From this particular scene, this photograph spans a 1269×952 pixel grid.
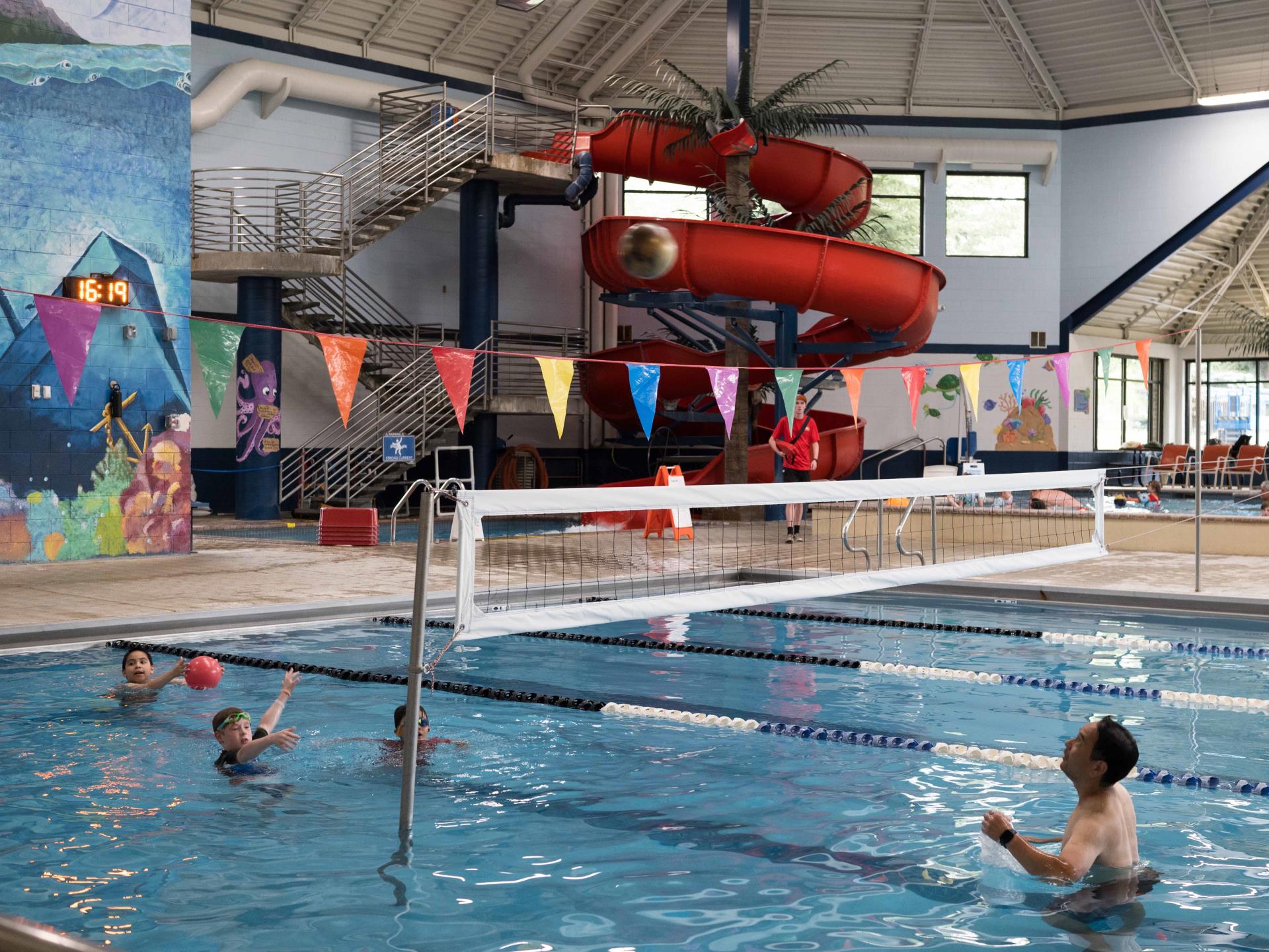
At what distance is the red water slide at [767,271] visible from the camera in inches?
643

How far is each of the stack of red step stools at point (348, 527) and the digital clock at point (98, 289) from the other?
3.26m

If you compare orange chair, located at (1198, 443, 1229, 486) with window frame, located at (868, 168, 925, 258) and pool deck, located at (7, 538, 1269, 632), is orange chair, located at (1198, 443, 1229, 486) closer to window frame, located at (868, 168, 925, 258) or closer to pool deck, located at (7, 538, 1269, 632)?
window frame, located at (868, 168, 925, 258)

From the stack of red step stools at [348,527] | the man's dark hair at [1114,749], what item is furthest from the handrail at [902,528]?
the stack of red step stools at [348,527]

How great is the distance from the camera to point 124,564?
1185 centimetres

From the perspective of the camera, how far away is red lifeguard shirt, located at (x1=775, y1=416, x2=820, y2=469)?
1392 cm

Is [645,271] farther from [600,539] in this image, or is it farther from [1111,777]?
[1111,777]

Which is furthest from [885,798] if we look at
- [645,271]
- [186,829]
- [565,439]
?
[565,439]

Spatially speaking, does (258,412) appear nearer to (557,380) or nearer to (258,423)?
(258,423)

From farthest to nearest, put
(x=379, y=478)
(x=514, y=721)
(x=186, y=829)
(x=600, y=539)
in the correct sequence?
(x=379, y=478) → (x=600, y=539) → (x=514, y=721) → (x=186, y=829)

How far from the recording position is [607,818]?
4.73 m

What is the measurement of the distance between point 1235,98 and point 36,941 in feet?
86.8

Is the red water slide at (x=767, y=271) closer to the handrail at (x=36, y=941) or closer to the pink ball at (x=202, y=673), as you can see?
the pink ball at (x=202, y=673)

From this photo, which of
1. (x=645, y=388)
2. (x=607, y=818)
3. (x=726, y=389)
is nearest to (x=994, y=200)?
(x=726, y=389)

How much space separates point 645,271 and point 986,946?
9665 millimetres
